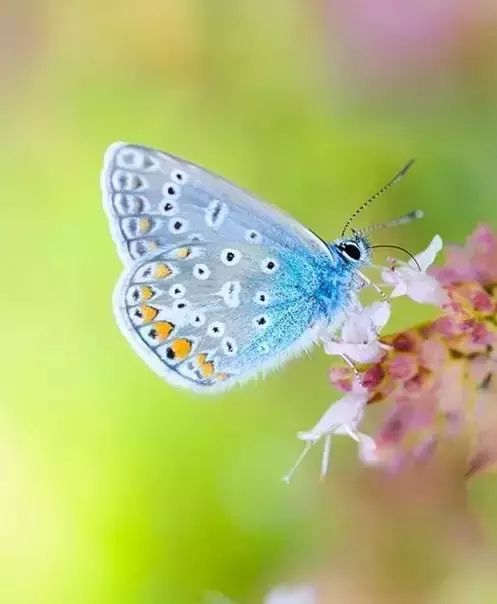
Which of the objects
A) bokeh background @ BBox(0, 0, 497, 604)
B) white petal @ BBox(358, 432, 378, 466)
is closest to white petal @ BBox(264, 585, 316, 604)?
bokeh background @ BBox(0, 0, 497, 604)

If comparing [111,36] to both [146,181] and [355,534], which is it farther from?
[355,534]

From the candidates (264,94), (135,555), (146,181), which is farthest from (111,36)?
(135,555)

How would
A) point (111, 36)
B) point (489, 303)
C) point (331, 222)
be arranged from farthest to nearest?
1. point (111, 36)
2. point (331, 222)
3. point (489, 303)

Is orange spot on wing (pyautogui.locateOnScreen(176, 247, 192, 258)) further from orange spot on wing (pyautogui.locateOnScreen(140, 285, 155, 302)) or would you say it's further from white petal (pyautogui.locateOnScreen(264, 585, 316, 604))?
white petal (pyautogui.locateOnScreen(264, 585, 316, 604))

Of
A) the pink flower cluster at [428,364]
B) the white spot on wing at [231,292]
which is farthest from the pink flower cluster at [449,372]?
the white spot on wing at [231,292]

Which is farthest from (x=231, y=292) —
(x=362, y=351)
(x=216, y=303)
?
(x=362, y=351)

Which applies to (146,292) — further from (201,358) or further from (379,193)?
(379,193)
